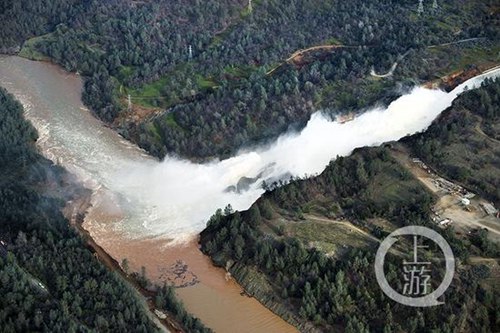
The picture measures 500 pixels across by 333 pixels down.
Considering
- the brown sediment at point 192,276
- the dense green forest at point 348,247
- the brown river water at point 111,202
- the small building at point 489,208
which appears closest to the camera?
the dense green forest at point 348,247

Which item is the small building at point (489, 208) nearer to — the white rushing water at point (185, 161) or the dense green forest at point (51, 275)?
the white rushing water at point (185, 161)

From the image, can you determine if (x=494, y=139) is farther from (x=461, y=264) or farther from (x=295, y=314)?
(x=295, y=314)

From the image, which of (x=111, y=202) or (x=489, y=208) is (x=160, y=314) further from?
(x=489, y=208)

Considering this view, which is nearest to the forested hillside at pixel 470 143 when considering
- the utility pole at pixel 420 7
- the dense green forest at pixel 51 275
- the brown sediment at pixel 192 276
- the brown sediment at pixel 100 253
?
the utility pole at pixel 420 7

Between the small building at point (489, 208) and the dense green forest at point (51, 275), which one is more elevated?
the dense green forest at point (51, 275)

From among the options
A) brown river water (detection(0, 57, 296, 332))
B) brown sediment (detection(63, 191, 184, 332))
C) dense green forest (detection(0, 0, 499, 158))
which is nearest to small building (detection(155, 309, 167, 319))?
brown sediment (detection(63, 191, 184, 332))

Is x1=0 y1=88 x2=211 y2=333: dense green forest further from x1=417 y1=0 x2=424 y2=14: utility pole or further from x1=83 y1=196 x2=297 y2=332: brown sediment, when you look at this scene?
x1=417 y1=0 x2=424 y2=14: utility pole

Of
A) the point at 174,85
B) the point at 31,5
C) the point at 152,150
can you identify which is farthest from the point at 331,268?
the point at 31,5
